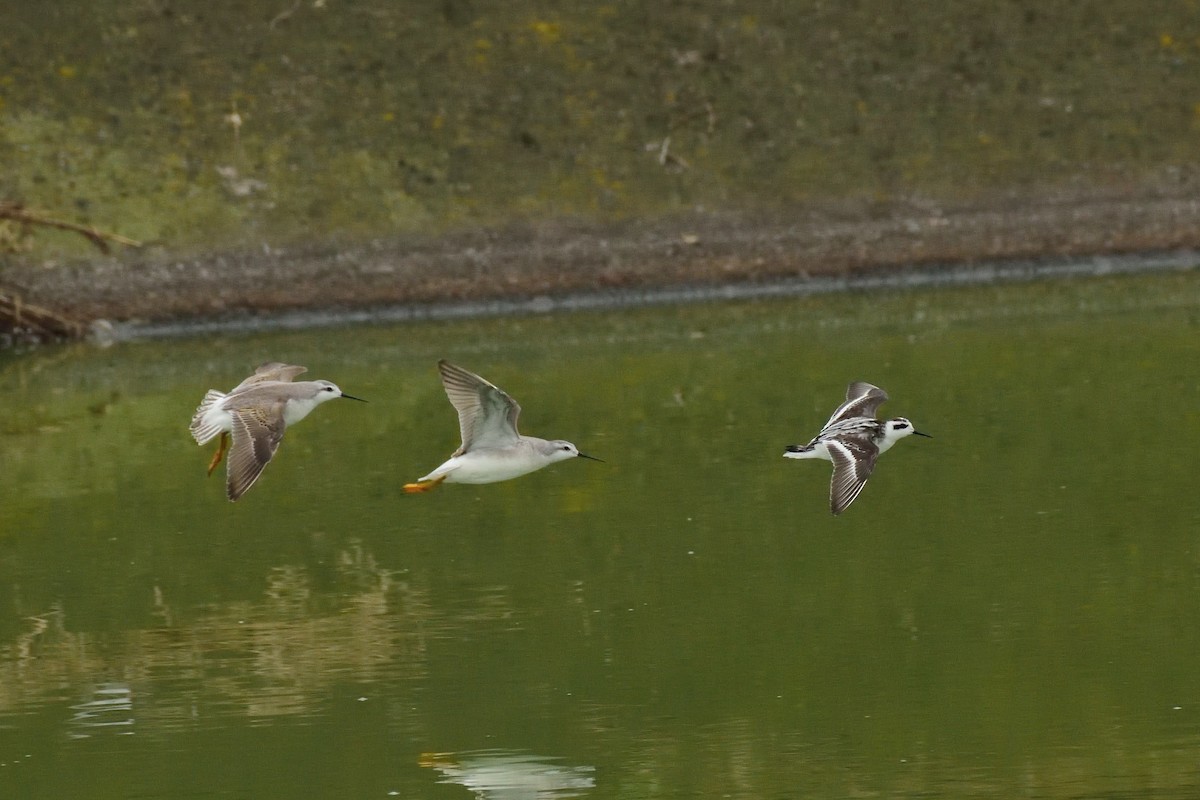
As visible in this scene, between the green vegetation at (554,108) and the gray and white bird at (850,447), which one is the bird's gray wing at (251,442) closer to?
the gray and white bird at (850,447)

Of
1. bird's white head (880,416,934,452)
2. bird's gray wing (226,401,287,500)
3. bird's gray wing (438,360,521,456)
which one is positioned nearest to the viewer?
bird's gray wing (226,401,287,500)

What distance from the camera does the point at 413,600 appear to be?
21.8m

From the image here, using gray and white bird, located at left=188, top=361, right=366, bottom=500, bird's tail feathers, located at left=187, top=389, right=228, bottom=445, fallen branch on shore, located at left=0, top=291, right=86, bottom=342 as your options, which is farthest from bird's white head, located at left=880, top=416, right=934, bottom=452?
fallen branch on shore, located at left=0, top=291, right=86, bottom=342

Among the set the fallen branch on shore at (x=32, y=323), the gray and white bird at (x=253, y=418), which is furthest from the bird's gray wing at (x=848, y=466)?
the fallen branch on shore at (x=32, y=323)

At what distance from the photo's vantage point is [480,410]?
62.2 feet

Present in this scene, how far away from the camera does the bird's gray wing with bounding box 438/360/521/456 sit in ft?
60.3

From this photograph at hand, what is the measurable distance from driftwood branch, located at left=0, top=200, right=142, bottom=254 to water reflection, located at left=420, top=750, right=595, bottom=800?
99.9ft

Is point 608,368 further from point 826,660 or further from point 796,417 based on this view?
point 826,660

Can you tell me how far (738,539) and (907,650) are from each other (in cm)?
527

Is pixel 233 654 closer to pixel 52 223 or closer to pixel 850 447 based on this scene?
pixel 850 447

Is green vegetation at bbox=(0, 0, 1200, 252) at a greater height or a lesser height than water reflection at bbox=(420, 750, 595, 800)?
greater

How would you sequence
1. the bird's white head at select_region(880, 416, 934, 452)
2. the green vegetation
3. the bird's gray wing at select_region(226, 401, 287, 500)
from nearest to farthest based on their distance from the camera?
the bird's gray wing at select_region(226, 401, 287, 500)
the bird's white head at select_region(880, 416, 934, 452)
the green vegetation

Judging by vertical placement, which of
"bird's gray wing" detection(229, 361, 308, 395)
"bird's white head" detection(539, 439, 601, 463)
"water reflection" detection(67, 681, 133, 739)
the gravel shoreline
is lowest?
"water reflection" detection(67, 681, 133, 739)

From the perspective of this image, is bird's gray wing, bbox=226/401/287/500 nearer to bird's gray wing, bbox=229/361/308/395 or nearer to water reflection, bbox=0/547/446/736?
water reflection, bbox=0/547/446/736
